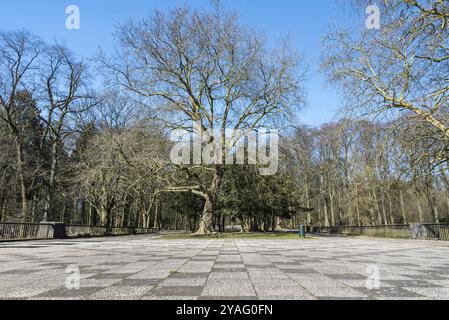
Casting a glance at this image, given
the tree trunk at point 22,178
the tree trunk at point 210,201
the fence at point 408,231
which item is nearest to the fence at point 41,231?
the tree trunk at point 22,178

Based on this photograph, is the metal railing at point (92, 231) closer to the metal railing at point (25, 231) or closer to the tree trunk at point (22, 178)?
the metal railing at point (25, 231)

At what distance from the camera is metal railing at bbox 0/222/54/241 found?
16.1 m

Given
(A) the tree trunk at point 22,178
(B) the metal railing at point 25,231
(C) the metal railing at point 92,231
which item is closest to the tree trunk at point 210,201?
(C) the metal railing at point 92,231

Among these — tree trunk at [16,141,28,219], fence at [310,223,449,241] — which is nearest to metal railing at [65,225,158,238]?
tree trunk at [16,141,28,219]

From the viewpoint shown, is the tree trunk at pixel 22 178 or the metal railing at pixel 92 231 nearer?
the metal railing at pixel 92 231

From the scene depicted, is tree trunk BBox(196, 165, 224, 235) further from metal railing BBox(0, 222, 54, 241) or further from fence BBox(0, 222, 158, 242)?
metal railing BBox(0, 222, 54, 241)

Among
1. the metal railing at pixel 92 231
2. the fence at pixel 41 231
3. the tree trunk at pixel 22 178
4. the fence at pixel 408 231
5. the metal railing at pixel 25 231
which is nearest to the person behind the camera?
the metal railing at pixel 25 231

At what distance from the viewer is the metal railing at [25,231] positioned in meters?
16.1

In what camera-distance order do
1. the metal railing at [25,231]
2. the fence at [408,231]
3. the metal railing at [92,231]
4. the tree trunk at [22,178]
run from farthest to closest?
the tree trunk at [22,178] < the metal railing at [92,231] < the fence at [408,231] < the metal railing at [25,231]

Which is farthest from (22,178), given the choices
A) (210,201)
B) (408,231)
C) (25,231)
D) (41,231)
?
(408,231)

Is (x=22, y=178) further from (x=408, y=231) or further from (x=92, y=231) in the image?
(x=408, y=231)

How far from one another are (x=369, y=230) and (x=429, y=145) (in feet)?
61.3

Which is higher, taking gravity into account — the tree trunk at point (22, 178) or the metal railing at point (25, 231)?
the tree trunk at point (22, 178)
